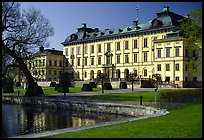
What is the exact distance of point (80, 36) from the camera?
3081 inches

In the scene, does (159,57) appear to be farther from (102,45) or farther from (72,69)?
(72,69)

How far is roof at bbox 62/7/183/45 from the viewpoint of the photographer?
5925cm

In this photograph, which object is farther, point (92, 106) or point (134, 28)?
point (134, 28)

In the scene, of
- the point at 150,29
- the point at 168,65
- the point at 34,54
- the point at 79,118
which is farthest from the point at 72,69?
the point at 79,118

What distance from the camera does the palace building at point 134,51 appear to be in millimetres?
53469

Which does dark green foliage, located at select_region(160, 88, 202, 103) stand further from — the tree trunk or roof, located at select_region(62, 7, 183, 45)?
roof, located at select_region(62, 7, 183, 45)

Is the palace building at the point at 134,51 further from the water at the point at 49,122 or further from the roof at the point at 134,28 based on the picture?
the water at the point at 49,122

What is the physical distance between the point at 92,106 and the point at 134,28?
46892 millimetres

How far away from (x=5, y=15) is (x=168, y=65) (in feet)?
115

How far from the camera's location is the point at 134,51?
211 ft

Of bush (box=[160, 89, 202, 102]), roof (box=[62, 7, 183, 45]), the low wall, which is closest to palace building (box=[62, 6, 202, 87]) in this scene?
roof (box=[62, 7, 183, 45])

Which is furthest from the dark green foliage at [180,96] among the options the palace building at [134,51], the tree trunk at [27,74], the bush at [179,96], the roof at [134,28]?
the roof at [134,28]

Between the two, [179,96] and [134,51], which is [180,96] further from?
[134,51]

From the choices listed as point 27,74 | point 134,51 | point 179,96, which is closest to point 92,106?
point 179,96
